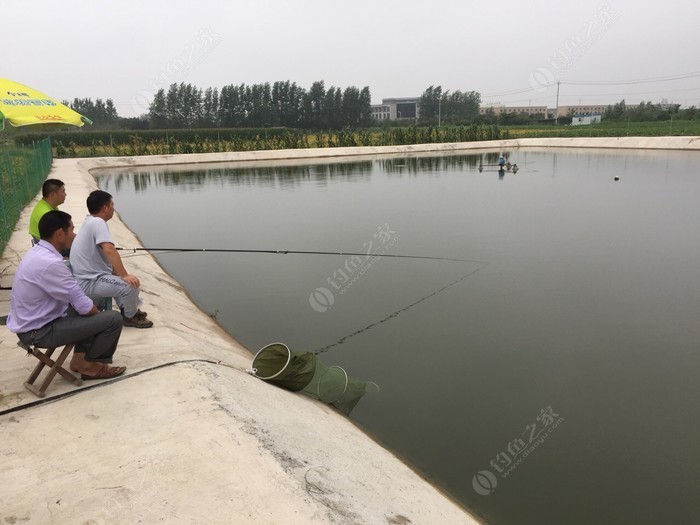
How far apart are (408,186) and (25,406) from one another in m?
19.2

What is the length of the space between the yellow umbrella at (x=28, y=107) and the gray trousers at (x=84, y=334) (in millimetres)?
2896

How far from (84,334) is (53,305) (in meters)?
0.32

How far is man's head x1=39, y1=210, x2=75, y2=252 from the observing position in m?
3.81

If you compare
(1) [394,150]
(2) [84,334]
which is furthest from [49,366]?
(1) [394,150]

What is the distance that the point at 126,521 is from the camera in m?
2.74

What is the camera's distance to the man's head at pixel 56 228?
381cm

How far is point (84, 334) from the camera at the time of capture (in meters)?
3.95

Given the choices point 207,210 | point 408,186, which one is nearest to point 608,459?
point 207,210

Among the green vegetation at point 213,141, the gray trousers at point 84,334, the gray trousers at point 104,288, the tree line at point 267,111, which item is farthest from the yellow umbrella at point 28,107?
the tree line at point 267,111

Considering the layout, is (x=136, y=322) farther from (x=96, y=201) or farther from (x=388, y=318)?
(x=388, y=318)

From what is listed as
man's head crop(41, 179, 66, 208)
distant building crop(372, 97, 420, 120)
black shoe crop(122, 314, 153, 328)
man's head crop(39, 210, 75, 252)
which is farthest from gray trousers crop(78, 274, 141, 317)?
distant building crop(372, 97, 420, 120)

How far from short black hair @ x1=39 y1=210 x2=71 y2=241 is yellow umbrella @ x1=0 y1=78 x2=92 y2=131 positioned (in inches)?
93.5

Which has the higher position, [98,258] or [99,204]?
[99,204]

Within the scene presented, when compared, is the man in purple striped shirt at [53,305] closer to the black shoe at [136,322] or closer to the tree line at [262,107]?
the black shoe at [136,322]
